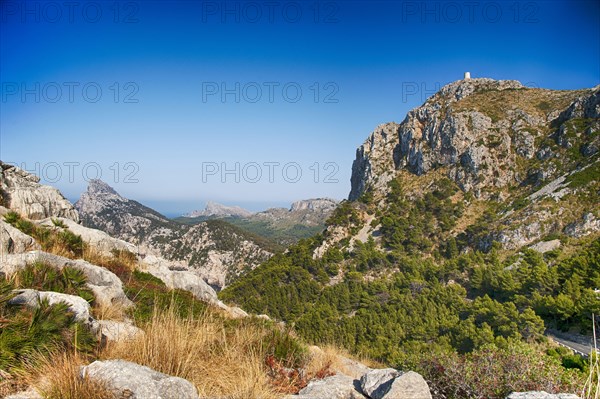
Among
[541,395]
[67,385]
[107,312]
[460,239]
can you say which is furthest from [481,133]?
[67,385]

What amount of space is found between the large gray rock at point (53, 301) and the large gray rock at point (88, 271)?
1.72 meters

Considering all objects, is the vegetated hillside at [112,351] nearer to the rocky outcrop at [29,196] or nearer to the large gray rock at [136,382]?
the large gray rock at [136,382]

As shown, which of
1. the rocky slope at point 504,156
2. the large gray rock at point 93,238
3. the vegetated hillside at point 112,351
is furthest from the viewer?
the rocky slope at point 504,156

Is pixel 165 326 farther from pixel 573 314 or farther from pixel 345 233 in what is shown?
pixel 345 233

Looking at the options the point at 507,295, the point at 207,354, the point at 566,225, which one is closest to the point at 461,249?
the point at 566,225

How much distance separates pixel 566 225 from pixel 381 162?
160ft

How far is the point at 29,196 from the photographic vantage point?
12953 millimetres

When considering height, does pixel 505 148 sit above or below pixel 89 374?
above

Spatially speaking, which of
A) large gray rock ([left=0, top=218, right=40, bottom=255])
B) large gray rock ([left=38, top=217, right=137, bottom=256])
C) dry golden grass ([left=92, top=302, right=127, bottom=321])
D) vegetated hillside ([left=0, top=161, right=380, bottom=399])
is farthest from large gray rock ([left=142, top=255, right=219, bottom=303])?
dry golden grass ([left=92, top=302, right=127, bottom=321])

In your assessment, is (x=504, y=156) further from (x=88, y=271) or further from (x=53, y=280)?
(x=53, y=280)

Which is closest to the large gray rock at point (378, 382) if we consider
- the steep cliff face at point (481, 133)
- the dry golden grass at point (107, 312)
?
the dry golden grass at point (107, 312)

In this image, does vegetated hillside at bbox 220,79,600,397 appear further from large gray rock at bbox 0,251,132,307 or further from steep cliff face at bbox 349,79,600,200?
large gray rock at bbox 0,251,132,307

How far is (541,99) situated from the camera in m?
84.9

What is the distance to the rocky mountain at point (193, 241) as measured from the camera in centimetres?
10550
